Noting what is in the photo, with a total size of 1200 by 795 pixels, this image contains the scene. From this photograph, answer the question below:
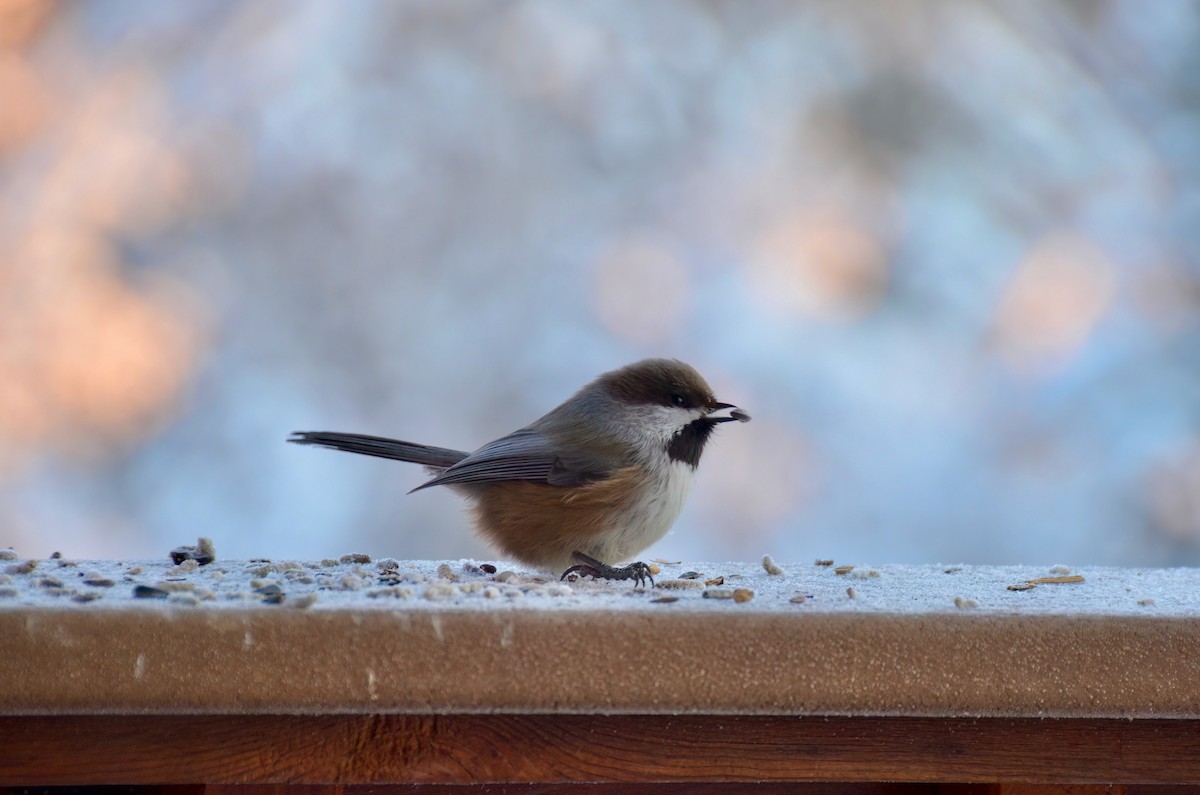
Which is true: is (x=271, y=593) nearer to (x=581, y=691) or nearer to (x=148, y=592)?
(x=148, y=592)

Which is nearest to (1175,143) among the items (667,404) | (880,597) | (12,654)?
(667,404)

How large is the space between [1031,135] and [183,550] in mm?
3881

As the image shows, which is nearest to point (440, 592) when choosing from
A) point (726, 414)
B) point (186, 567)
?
point (186, 567)

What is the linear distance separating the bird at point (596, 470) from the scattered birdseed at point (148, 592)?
3.36 ft

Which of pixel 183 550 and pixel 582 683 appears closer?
pixel 582 683

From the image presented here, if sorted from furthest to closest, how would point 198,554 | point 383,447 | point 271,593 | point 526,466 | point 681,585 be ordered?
point 383,447
point 526,466
point 198,554
point 681,585
point 271,593

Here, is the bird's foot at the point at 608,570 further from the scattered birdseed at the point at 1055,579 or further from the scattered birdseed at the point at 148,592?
the scattered birdseed at the point at 148,592

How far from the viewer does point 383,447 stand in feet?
9.95

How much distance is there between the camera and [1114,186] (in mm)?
4863

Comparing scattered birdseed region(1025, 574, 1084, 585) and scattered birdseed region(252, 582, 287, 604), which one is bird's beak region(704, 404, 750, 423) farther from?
scattered birdseed region(252, 582, 287, 604)

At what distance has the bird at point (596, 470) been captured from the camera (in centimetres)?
267

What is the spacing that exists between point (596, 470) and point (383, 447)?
0.64 meters

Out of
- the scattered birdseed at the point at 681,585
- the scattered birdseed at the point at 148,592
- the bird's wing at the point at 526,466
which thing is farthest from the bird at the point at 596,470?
the scattered birdseed at the point at 148,592

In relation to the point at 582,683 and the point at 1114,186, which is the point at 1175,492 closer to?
the point at 1114,186
